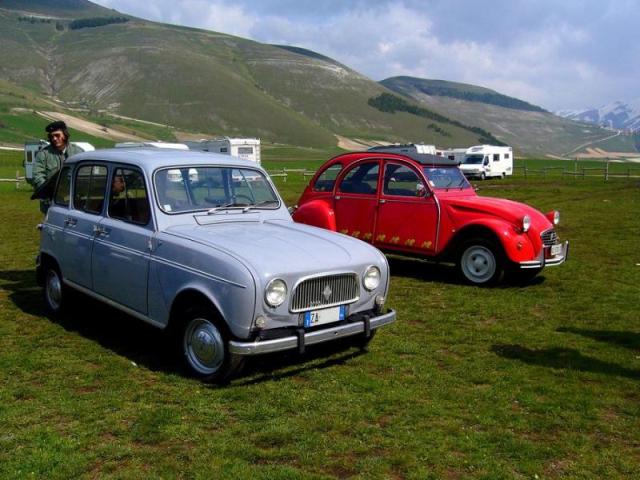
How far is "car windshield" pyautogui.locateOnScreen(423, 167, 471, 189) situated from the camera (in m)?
9.67

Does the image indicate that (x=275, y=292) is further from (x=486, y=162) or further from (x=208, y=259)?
(x=486, y=162)

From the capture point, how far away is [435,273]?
10.5m

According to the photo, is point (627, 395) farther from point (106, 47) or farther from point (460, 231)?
point (106, 47)

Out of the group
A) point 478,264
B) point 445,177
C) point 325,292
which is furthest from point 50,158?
point 478,264

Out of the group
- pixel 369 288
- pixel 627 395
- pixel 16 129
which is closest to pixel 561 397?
pixel 627 395

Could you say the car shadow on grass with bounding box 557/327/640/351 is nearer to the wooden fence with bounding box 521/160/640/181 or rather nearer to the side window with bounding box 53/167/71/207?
the side window with bounding box 53/167/71/207

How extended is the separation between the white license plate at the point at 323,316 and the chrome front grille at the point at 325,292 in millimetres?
44

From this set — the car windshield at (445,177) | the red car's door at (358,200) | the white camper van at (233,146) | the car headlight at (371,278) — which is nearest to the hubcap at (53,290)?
the car headlight at (371,278)

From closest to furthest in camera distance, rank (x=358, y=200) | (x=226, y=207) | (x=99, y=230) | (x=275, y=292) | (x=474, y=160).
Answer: (x=275, y=292) → (x=226, y=207) → (x=99, y=230) → (x=358, y=200) → (x=474, y=160)

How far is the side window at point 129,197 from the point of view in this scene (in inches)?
235

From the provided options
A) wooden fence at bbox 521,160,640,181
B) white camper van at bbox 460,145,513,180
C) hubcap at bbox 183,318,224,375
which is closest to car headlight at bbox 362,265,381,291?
hubcap at bbox 183,318,224,375

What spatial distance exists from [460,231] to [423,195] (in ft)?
2.69

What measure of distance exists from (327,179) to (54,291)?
4907 millimetres

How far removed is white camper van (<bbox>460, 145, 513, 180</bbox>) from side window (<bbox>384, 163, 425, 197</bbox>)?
3670 cm
